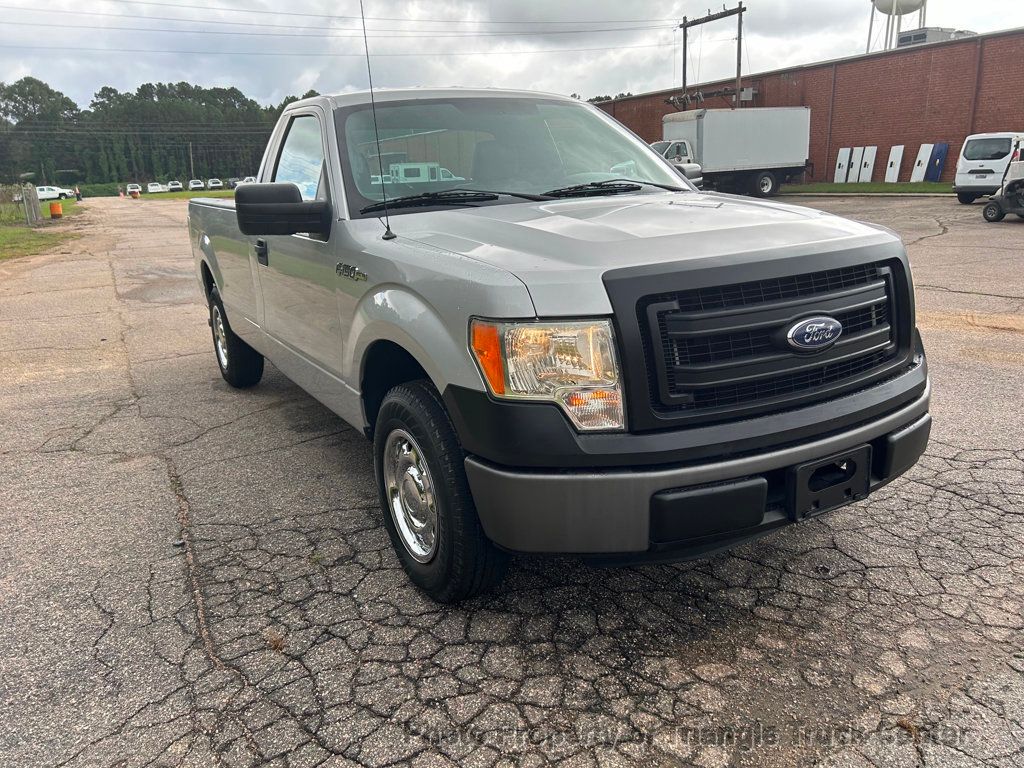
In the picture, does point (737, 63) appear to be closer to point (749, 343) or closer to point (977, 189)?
point (977, 189)

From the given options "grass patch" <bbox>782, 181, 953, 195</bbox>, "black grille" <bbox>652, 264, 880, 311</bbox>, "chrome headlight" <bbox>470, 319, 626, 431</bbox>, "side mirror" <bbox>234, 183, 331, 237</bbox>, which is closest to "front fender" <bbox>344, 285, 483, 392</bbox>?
"chrome headlight" <bbox>470, 319, 626, 431</bbox>

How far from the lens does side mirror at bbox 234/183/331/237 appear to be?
3.27 meters

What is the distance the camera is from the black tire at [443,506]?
262 centimetres

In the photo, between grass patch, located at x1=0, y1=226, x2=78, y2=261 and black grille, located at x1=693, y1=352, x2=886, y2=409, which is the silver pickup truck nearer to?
black grille, located at x1=693, y1=352, x2=886, y2=409

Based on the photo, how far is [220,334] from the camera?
627 cm

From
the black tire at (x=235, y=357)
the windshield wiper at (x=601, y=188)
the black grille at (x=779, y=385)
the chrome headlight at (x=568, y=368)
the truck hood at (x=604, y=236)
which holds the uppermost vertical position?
the windshield wiper at (x=601, y=188)

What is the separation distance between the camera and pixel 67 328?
9.16 metres

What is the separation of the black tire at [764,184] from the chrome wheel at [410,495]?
2839 centimetres

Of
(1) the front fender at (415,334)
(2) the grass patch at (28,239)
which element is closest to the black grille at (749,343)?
(1) the front fender at (415,334)

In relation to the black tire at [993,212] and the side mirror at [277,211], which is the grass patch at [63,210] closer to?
the black tire at [993,212]

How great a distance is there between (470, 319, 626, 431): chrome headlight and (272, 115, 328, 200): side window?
1.72 meters

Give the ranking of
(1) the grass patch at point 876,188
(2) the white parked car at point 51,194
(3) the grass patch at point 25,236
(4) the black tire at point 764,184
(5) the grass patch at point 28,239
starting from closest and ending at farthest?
(5) the grass patch at point 28,239 < (3) the grass patch at point 25,236 < (1) the grass patch at point 876,188 < (4) the black tire at point 764,184 < (2) the white parked car at point 51,194

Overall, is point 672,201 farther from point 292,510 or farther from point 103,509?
point 103,509

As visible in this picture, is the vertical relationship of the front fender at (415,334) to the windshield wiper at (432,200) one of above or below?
below
